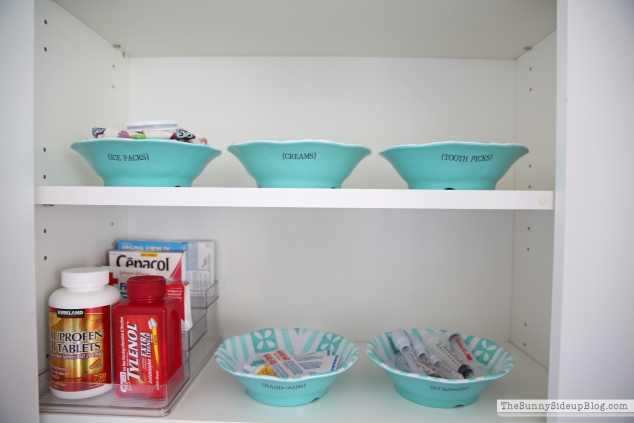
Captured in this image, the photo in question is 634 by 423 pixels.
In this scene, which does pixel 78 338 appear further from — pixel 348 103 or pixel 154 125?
pixel 348 103

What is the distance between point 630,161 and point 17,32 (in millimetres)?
810

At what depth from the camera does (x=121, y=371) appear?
1.82ft

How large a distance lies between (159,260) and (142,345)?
9.9 inches

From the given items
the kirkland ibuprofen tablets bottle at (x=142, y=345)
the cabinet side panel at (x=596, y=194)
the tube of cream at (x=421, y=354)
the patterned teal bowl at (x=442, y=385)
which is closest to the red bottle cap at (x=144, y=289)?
the kirkland ibuprofen tablets bottle at (x=142, y=345)

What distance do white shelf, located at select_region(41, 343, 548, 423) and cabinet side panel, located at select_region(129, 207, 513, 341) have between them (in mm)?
164

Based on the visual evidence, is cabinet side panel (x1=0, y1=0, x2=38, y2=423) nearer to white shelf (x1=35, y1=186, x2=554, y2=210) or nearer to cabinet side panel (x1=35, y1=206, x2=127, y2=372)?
cabinet side panel (x1=35, y1=206, x2=127, y2=372)

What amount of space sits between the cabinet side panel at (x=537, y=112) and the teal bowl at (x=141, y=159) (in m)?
0.62

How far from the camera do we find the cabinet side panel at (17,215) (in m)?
0.50

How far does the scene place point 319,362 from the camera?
68 centimetres

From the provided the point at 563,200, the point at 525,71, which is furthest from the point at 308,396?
the point at 525,71

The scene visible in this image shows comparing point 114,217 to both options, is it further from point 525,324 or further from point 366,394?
point 525,324

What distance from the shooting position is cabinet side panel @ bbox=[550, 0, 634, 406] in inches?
18.7

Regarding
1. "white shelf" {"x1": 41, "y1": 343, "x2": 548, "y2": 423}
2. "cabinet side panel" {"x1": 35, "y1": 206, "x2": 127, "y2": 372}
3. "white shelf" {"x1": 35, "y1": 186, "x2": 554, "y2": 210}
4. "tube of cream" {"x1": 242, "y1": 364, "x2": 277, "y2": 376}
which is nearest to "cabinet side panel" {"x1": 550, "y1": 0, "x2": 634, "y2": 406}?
"white shelf" {"x1": 35, "y1": 186, "x2": 554, "y2": 210}

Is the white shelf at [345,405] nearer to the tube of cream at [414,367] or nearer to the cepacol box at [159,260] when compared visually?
the tube of cream at [414,367]
